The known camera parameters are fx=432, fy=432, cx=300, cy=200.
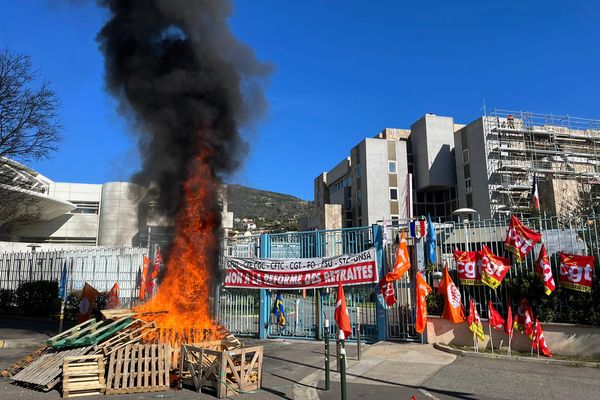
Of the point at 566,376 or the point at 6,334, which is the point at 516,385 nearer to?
the point at 566,376

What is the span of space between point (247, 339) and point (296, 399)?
22.1ft

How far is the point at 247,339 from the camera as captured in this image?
13.5 m

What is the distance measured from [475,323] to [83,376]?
843cm

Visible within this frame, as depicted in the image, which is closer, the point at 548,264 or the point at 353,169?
the point at 548,264

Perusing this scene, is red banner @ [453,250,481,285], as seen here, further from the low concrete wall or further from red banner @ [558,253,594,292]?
red banner @ [558,253,594,292]

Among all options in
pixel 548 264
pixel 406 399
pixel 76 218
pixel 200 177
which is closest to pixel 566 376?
pixel 548 264

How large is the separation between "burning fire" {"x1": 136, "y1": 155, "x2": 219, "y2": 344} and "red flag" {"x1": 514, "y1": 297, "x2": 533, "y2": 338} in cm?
700

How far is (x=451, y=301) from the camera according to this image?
10562 millimetres

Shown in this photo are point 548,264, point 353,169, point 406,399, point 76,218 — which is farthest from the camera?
point 76,218

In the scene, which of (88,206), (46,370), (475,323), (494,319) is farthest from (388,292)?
(88,206)

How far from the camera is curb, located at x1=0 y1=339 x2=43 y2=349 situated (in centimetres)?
1212

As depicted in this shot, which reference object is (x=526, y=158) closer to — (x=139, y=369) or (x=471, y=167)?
(x=471, y=167)

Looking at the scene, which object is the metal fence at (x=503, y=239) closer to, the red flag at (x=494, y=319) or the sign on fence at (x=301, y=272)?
the red flag at (x=494, y=319)

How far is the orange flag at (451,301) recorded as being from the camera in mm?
10523
